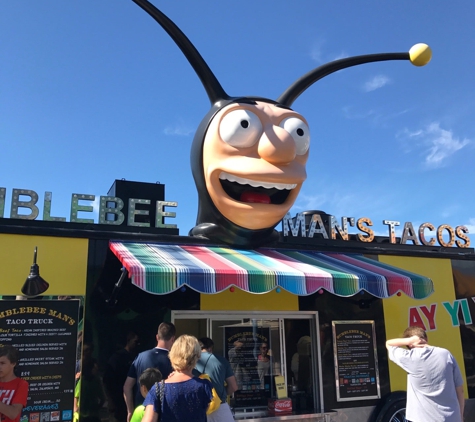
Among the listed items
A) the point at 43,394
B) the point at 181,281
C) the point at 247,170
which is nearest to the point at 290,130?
the point at 247,170

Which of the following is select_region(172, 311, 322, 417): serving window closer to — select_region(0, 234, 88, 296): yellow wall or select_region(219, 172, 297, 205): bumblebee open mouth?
select_region(0, 234, 88, 296): yellow wall

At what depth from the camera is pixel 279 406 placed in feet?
22.1

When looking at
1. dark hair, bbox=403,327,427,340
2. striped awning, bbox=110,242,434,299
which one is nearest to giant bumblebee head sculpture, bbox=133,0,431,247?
striped awning, bbox=110,242,434,299

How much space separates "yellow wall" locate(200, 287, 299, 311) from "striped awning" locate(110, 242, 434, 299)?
2.12 ft

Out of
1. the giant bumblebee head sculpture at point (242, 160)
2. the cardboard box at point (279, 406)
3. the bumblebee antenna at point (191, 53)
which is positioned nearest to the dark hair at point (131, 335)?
the giant bumblebee head sculpture at point (242, 160)

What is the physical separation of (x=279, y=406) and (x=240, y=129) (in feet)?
12.8

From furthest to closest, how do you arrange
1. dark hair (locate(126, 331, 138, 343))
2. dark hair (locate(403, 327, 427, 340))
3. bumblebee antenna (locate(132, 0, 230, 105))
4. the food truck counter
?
bumblebee antenna (locate(132, 0, 230, 105)), the food truck counter, dark hair (locate(126, 331, 138, 343)), dark hair (locate(403, 327, 427, 340))

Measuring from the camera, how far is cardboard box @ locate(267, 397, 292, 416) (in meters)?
6.72

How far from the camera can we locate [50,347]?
220 inches

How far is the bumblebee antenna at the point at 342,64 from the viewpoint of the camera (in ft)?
25.0

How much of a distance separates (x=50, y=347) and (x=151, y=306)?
1.35m

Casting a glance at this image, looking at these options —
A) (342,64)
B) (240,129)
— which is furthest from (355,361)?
(342,64)

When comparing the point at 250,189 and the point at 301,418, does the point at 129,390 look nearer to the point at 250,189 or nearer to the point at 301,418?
the point at 301,418

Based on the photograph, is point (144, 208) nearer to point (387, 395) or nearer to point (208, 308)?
point (208, 308)
